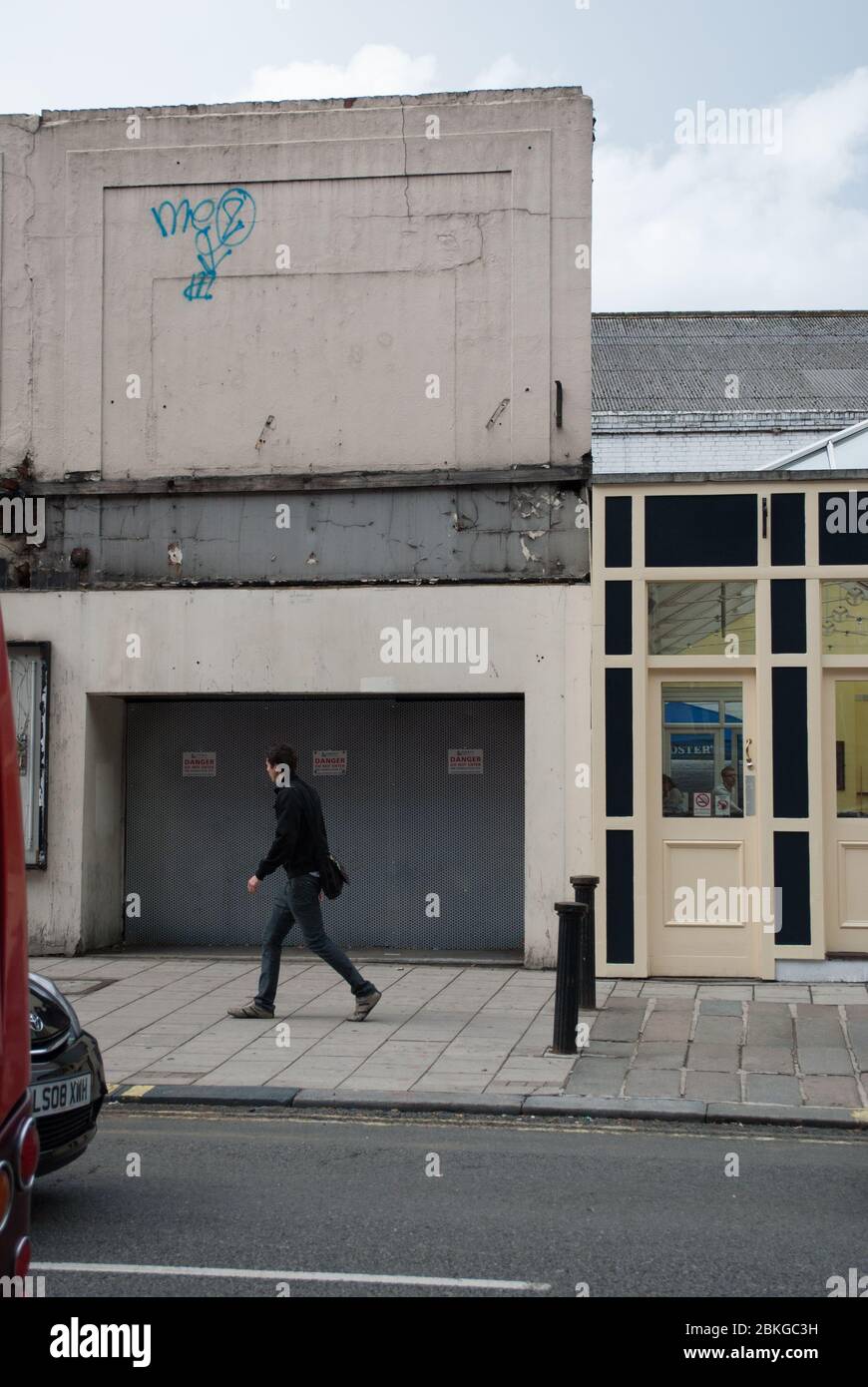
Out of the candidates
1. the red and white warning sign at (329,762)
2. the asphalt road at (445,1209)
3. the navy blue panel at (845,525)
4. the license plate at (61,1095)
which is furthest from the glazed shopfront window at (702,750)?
the license plate at (61,1095)

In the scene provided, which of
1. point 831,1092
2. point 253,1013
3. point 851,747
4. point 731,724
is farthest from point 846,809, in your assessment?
point 253,1013

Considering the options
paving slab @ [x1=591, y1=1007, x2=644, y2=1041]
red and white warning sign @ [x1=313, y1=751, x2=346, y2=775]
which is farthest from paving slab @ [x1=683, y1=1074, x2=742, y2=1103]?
red and white warning sign @ [x1=313, y1=751, x2=346, y2=775]

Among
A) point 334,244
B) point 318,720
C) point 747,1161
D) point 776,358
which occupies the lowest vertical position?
point 747,1161

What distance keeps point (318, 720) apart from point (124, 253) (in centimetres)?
479

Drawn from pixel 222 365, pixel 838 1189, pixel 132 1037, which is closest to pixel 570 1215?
pixel 838 1189

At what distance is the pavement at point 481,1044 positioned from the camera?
8000 millimetres

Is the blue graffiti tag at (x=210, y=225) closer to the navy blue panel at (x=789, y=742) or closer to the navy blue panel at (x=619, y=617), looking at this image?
the navy blue panel at (x=619, y=617)

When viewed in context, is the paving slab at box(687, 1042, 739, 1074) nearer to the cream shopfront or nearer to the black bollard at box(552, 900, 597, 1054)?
the black bollard at box(552, 900, 597, 1054)

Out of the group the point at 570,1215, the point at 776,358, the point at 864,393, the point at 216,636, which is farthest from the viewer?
the point at 776,358

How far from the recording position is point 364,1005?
10117mm

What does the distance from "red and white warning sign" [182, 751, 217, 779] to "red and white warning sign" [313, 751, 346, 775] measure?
1.03 metres

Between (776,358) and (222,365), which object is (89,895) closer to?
(222,365)

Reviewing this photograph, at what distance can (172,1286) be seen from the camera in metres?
5.00

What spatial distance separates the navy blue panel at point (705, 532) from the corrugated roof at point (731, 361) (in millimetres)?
9857
